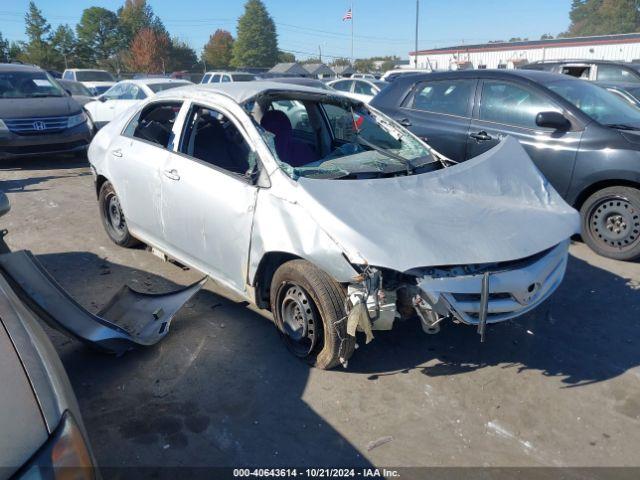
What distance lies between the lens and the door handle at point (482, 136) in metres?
5.66

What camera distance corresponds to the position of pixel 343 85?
16.0 m

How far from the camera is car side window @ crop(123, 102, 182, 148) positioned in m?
4.42

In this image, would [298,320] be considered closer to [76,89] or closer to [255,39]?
[76,89]

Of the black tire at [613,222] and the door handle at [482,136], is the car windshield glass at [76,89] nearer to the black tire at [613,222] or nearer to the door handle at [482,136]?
the door handle at [482,136]

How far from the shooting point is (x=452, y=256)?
2.79m

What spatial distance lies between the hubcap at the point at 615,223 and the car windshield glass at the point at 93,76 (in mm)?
22784

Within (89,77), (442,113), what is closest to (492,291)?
(442,113)

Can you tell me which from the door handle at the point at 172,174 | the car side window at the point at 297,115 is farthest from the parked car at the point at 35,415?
the car side window at the point at 297,115

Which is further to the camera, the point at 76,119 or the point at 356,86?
the point at 356,86

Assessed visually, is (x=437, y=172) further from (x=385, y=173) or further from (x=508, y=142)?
(x=508, y=142)

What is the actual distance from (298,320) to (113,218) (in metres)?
2.88

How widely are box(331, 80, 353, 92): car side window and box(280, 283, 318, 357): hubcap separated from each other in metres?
13.6

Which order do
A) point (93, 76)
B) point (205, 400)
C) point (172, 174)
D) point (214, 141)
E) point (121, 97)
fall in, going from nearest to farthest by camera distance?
point (205, 400) → point (172, 174) → point (214, 141) → point (121, 97) → point (93, 76)

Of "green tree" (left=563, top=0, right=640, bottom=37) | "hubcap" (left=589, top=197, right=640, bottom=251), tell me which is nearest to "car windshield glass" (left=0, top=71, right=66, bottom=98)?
"hubcap" (left=589, top=197, right=640, bottom=251)
